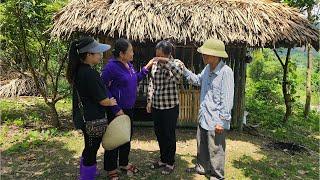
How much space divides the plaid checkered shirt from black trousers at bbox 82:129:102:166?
44.0 inches

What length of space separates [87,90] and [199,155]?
6.96 ft

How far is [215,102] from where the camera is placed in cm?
488

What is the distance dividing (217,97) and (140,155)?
220 centimetres

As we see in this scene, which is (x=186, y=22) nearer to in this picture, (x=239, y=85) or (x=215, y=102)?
(x=239, y=85)

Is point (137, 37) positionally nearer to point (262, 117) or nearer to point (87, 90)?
point (87, 90)

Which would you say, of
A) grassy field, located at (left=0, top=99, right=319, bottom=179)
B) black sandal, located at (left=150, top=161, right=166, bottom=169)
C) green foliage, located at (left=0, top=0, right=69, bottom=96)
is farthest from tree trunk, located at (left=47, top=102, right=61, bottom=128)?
black sandal, located at (left=150, top=161, right=166, bottom=169)

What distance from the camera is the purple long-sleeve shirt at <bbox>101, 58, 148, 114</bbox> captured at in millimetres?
4691

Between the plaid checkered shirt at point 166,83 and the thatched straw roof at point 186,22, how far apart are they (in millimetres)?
2198

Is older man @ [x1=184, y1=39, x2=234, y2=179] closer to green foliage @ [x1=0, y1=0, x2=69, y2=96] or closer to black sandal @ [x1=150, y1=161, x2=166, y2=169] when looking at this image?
black sandal @ [x1=150, y1=161, x2=166, y2=169]

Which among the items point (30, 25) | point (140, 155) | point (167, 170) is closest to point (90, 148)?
point (167, 170)

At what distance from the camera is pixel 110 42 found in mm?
8156

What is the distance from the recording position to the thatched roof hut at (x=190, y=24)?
7344 mm

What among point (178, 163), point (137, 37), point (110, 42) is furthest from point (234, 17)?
point (178, 163)

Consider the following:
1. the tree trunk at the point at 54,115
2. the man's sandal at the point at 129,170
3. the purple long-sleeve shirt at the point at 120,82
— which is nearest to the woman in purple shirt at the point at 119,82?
the purple long-sleeve shirt at the point at 120,82
